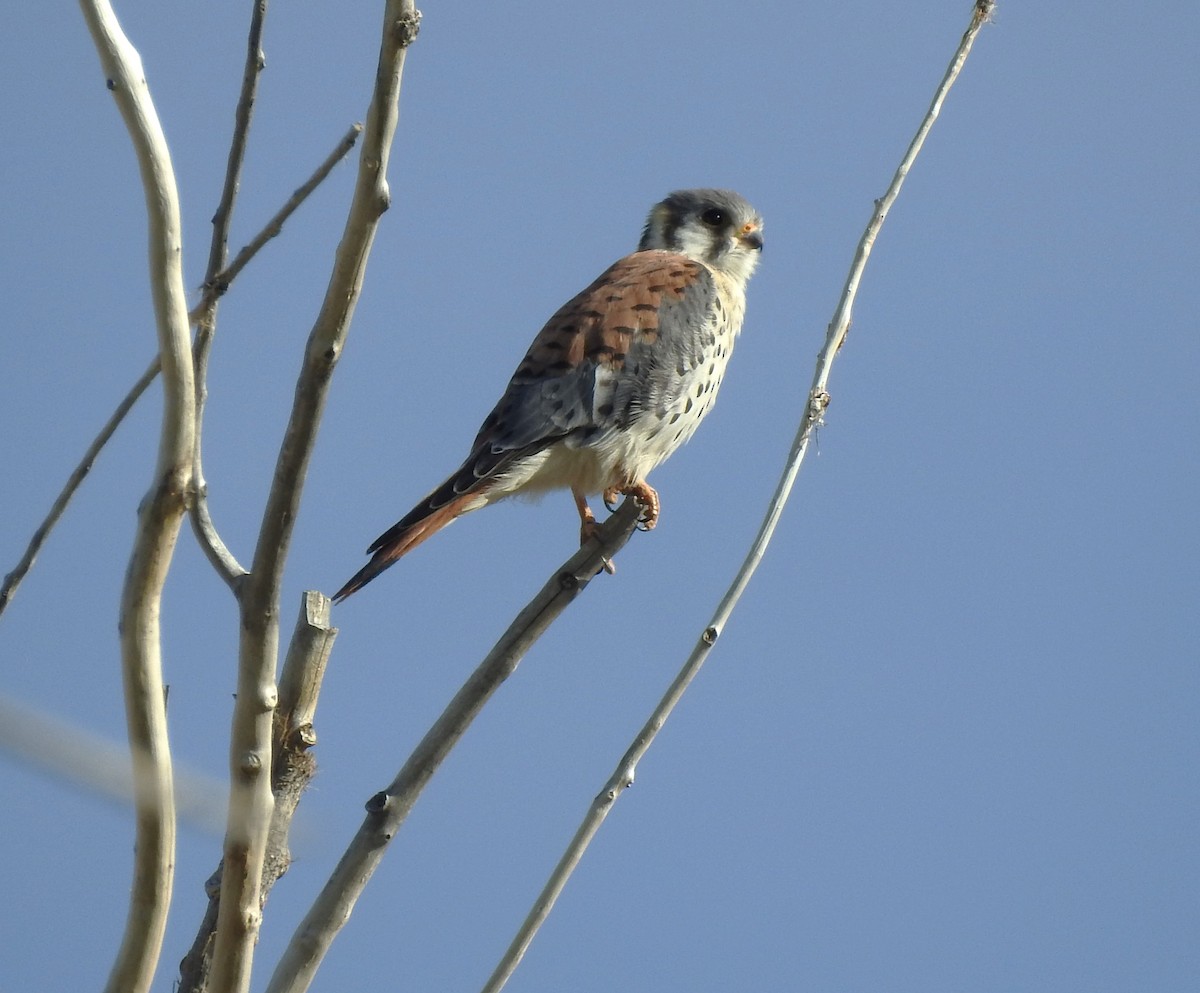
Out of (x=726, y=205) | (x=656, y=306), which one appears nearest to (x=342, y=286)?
(x=656, y=306)

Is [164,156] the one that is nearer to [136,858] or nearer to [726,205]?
[136,858]

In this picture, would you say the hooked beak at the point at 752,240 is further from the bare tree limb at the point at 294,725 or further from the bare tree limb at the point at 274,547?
the bare tree limb at the point at 274,547

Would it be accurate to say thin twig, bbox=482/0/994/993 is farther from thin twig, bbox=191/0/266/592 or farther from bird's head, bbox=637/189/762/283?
bird's head, bbox=637/189/762/283

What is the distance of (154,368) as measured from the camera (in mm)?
1912

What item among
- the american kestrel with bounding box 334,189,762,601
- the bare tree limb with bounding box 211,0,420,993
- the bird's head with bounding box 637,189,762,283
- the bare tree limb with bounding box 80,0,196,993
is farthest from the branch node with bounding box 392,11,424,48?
the bird's head with bounding box 637,189,762,283

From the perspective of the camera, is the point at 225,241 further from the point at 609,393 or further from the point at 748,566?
the point at 609,393

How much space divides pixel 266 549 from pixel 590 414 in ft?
7.13

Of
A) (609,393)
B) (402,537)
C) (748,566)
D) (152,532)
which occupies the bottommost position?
(152,532)

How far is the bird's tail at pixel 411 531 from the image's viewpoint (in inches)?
112

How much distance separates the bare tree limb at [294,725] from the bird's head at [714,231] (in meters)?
2.90

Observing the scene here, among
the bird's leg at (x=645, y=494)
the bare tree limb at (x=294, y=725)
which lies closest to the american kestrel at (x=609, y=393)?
the bird's leg at (x=645, y=494)

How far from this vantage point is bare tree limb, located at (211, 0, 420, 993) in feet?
5.07

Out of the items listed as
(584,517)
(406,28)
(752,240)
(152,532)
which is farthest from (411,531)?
(752,240)

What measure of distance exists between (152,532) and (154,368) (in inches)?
14.4
